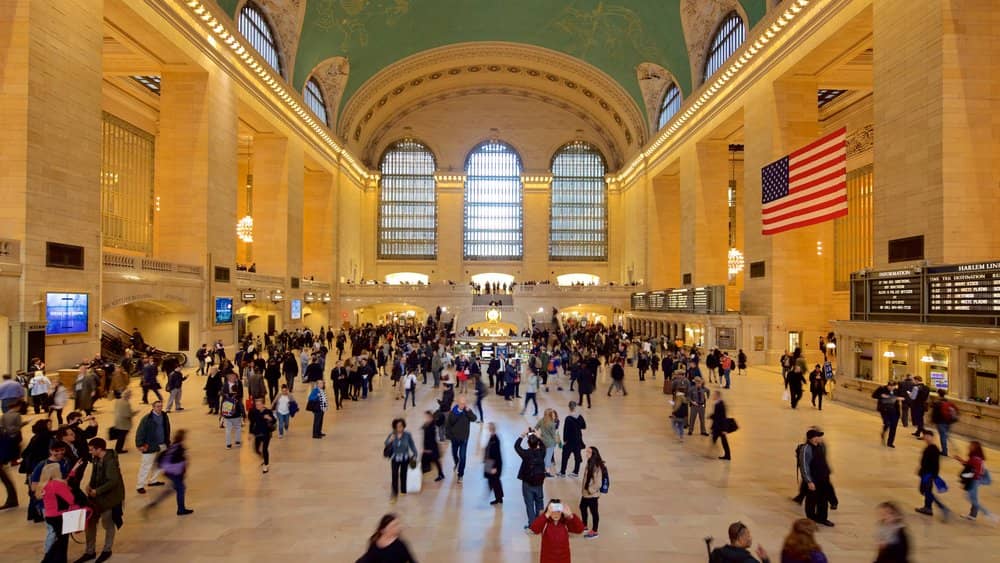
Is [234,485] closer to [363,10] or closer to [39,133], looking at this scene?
[39,133]

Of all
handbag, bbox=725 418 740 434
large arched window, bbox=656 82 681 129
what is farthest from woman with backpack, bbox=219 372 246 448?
large arched window, bbox=656 82 681 129

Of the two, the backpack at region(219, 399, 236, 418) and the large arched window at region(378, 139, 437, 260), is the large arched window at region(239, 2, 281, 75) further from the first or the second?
the backpack at region(219, 399, 236, 418)

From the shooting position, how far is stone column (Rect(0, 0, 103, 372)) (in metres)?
12.2

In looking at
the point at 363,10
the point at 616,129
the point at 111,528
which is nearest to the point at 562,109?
the point at 616,129

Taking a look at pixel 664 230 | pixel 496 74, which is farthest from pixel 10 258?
pixel 496 74

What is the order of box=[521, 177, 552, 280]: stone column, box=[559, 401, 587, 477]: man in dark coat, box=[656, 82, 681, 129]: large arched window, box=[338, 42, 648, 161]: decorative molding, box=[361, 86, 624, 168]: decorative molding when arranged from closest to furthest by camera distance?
box=[559, 401, 587, 477]: man in dark coat, box=[656, 82, 681, 129]: large arched window, box=[338, 42, 648, 161]: decorative molding, box=[361, 86, 624, 168]: decorative molding, box=[521, 177, 552, 280]: stone column

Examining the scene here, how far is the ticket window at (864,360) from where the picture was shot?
Result: 12.8 metres

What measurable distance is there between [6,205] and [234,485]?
957 centimetres

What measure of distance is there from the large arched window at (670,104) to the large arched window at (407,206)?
18273 millimetres

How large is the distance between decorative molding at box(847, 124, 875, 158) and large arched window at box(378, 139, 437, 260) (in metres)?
28.2

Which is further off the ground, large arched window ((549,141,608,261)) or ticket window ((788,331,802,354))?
large arched window ((549,141,608,261))

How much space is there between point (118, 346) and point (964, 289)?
69.8 ft

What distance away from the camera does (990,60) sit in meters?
12.6

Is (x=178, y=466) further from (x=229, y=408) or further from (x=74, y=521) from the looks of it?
(x=229, y=408)
